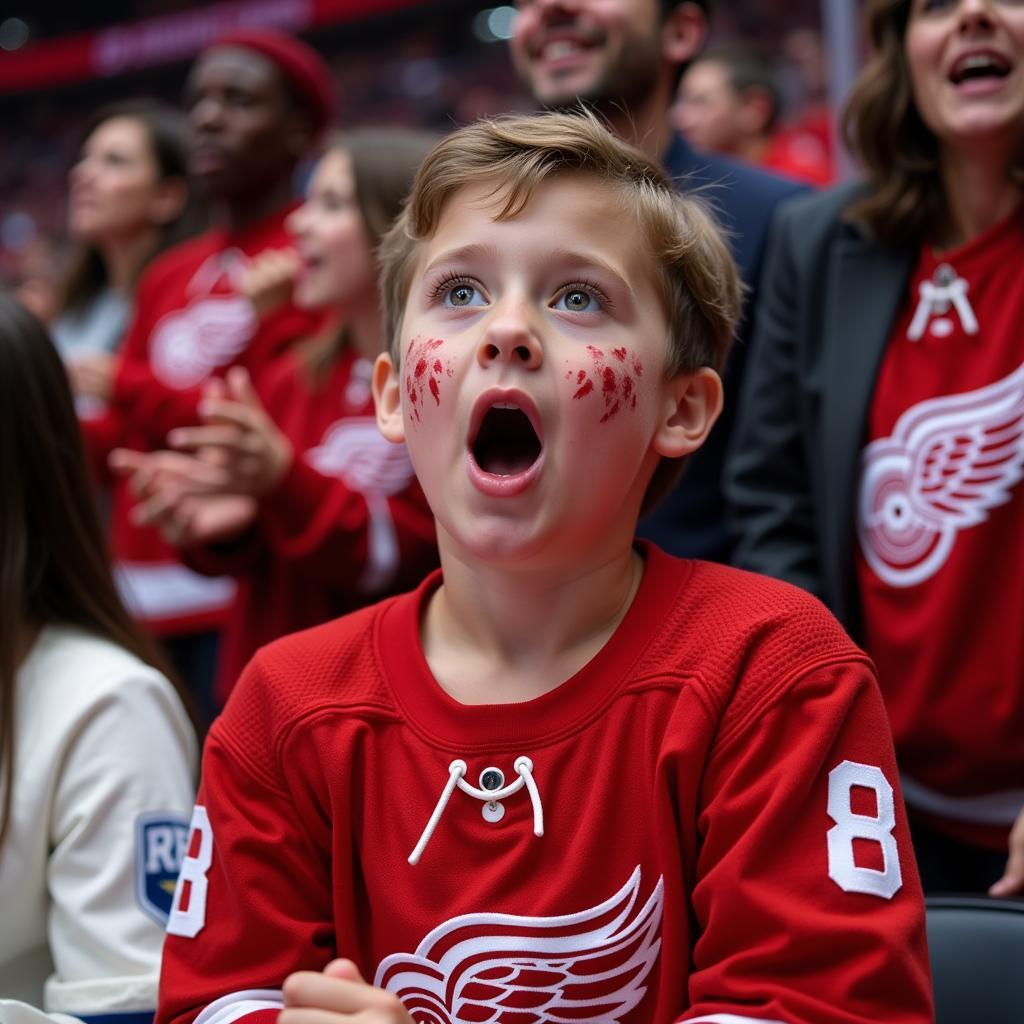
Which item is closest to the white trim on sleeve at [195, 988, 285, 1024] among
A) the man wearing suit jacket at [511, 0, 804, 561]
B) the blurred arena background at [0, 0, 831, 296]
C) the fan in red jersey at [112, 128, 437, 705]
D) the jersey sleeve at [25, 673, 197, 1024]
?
the jersey sleeve at [25, 673, 197, 1024]

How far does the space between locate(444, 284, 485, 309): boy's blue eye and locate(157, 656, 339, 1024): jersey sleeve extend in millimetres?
371

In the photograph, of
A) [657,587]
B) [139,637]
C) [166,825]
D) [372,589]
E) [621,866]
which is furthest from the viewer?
[372,589]

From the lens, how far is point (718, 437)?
7.58 ft

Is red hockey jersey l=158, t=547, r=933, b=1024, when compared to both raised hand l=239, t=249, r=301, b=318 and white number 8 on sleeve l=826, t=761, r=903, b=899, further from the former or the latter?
raised hand l=239, t=249, r=301, b=318

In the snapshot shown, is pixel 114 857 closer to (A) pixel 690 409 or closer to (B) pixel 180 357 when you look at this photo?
(A) pixel 690 409

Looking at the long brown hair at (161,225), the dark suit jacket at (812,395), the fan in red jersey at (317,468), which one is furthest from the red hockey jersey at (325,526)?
the long brown hair at (161,225)

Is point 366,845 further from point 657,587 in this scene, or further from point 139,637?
point 139,637

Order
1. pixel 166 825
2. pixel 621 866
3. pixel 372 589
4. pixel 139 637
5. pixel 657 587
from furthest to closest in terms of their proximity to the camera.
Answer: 1. pixel 372 589
2. pixel 139 637
3. pixel 166 825
4. pixel 657 587
5. pixel 621 866

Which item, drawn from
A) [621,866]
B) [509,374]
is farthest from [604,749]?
[509,374]

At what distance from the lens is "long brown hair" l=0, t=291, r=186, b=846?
163 centimetres

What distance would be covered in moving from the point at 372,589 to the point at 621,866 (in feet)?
4.25

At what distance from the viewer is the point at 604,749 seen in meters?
1.16

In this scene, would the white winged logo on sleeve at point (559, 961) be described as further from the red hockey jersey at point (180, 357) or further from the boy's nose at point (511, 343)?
the red hockey jersey at point (180, 357)

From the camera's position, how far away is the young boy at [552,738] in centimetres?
107
